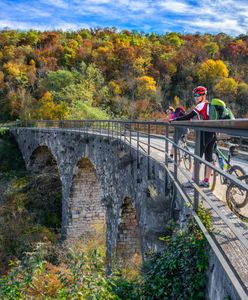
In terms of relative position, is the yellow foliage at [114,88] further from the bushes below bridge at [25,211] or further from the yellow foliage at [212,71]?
the bushes below bridge at [25,211]

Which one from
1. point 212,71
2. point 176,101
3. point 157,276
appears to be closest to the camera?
point 157,276

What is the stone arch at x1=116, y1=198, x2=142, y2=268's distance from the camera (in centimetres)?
1278

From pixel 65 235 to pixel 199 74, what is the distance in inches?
1502

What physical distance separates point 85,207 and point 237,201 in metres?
18.8

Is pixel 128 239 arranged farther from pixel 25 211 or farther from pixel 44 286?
pixel 25 211

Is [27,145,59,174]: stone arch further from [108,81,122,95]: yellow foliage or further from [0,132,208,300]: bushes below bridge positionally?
[0,132,208,300]: bushes below bridge

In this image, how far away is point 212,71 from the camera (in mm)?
52688

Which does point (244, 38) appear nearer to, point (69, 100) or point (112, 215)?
point (69, 100)

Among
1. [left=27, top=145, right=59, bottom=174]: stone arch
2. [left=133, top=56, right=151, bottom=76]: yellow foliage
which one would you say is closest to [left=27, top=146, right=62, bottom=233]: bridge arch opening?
[left=27, top=145, right=59, bottom=174]: stone arch

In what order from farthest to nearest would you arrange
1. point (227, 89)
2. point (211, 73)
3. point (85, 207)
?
point (211, 73), point (227, 89), point (85, 207)

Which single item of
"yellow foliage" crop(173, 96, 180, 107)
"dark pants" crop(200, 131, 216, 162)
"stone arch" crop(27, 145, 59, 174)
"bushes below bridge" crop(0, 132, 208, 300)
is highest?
"dark pants" crop(200, 131, 216, 162)

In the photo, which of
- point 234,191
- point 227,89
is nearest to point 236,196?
point 234,191

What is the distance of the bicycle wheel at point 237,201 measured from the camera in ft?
13.5

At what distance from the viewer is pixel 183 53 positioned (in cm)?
5931
